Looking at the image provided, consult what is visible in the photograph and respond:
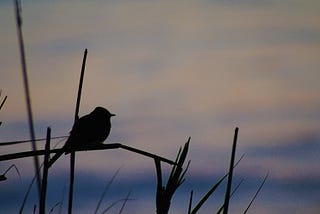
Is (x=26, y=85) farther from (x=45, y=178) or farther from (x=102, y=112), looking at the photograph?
(x=102, y=112)

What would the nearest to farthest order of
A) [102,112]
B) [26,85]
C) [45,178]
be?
[45,178]
[26,85]
[102,112]

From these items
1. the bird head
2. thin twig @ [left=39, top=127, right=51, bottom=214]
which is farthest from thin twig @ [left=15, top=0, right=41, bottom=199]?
the bird head

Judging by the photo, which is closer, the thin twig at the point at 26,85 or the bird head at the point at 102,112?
the thin twig at the point at 26,85

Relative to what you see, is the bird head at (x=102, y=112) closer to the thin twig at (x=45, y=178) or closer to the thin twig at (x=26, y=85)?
the thin twig at (x=26, y=85)

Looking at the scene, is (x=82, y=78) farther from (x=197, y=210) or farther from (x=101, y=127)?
(x=101, y=127)

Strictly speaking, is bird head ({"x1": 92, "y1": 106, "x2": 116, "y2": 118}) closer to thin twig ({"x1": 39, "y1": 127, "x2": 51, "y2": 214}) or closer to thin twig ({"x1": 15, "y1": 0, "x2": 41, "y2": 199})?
thin twig ({"x1": 15, "y1": 0, "x2": 41, "y2": 199})

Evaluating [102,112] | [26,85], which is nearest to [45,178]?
[26,85]

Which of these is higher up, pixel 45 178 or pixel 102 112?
pixel 102 112

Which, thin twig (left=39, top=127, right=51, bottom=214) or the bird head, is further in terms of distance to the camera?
the bird head

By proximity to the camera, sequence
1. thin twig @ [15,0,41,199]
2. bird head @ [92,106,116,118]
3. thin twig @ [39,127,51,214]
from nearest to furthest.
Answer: thin twig @ [39,127,51,214], thin twig @ [15,0,41,199], bird head @ [92,106,116,118]

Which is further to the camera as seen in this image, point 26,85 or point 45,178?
point 26,85

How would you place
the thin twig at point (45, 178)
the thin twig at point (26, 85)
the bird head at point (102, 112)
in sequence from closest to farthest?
the thin twig at point (45, 178) → the thin twig at point (26, 85) → the bird head at point (102, 112)

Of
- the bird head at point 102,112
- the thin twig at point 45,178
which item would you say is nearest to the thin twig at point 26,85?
the thin twig at point 45,178

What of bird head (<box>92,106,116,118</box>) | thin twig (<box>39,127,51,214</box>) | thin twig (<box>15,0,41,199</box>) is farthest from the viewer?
bird head (<box>92,106,116,118</box>)
